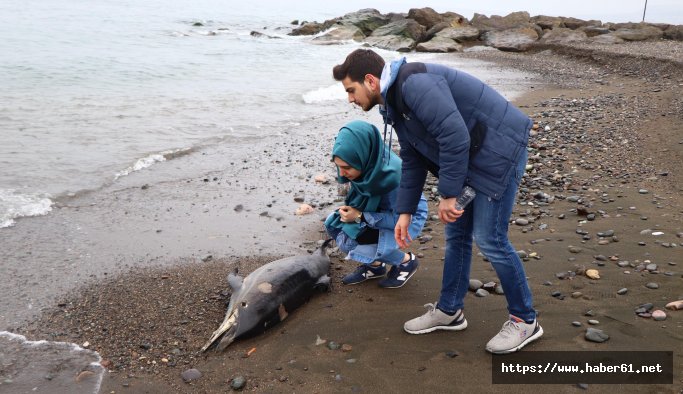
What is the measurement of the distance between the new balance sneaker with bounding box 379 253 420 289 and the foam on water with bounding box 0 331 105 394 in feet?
7.47

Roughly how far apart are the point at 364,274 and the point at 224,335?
55.2 inches

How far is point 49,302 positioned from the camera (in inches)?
186

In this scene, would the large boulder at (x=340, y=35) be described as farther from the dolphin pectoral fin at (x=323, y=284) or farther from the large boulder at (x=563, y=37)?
the dolphin pectoral fin at (x=323, y=284)

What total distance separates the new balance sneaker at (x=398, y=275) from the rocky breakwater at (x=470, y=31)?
23.2 meters

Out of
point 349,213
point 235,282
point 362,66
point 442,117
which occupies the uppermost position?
point 362,66

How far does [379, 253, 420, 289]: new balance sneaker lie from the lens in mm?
4715

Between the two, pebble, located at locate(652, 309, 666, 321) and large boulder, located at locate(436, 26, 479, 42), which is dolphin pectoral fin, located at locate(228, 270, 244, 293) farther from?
large boulder, located at locate(436, 26, 479, 42)

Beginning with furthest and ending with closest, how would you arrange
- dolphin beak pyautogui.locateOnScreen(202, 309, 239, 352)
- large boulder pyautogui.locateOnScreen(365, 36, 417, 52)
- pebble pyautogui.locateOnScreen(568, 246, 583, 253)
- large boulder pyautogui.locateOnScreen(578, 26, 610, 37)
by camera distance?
large boulder pyautogui.locateOnScreen(365, 36, 417, 52) → large boulder pyautogui.locateOnScreen(578, 26, 610, 37) → pebble pyautogui.locateOnScreen(568, 246, 583, 253) → dolphin beak pyautogui.locateOnScreen(202, 309, 239, 352)

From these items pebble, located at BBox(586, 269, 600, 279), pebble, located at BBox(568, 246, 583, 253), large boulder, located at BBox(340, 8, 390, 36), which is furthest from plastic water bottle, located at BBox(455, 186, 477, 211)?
large boulder, located at BBox(340, 8, 390, 36)

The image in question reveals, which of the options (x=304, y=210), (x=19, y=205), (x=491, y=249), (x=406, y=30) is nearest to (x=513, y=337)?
(x=491, y=249)

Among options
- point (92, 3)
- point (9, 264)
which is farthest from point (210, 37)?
point (9, 264)

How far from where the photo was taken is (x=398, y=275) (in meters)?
4.74

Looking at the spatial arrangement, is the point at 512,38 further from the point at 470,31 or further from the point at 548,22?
the point at 548,22

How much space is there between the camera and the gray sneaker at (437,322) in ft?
12.7
